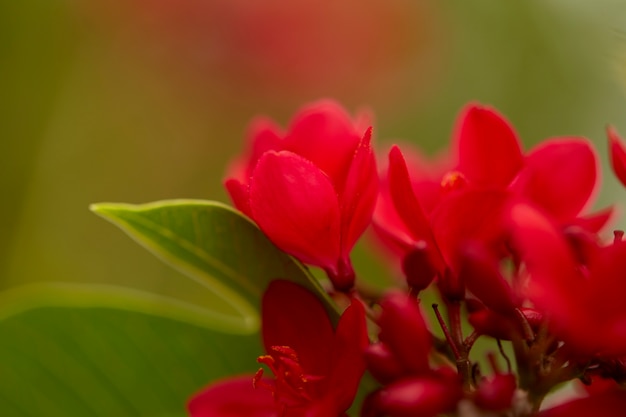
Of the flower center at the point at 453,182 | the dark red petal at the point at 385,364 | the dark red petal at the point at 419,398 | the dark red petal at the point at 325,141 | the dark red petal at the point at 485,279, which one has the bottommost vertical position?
the dark red petal at the point at 419,398

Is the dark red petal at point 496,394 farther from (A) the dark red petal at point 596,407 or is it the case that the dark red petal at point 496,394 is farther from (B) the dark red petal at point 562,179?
(B) the dark red petal at point 562,179

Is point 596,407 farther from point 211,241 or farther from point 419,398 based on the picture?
point 211,241

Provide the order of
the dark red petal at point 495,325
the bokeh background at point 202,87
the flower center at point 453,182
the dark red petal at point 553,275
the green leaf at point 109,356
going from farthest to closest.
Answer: the bokeh background at point 202,87 → the green leaf at point 109,356 → the flower center at point 453,182 → the dark red petal at point 495,325 → the dark red petal at point 553,275

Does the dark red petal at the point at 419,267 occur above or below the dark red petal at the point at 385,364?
above

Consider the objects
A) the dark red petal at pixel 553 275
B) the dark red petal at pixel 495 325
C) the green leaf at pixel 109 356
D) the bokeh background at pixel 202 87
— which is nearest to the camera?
the dark red petal at pixel 553 275

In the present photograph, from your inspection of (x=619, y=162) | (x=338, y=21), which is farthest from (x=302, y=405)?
(x=338, y=21)

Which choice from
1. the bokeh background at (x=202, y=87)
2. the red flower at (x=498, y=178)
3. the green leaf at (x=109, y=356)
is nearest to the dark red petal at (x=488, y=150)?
the red flower at (x=498, y=178)

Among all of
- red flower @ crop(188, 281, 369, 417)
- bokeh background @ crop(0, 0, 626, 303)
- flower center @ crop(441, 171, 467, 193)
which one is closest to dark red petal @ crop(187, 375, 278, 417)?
red flower @ crop(188, 281, 369, 417)
